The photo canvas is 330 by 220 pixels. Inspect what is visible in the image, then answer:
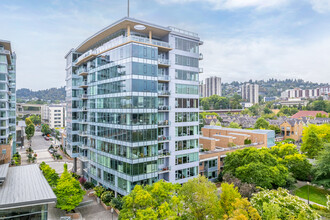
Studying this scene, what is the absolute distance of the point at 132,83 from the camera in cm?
2852

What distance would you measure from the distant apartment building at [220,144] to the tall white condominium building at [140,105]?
16.8 feet

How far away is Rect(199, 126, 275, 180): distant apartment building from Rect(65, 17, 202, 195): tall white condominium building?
5119 millimetres

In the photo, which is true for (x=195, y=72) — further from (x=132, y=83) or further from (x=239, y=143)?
(x=239, y=143)

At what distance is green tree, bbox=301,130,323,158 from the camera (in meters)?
50.7

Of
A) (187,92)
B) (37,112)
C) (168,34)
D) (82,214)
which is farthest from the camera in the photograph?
(37,112)

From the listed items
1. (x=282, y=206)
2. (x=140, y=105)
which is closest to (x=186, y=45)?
(x=140, y=105)

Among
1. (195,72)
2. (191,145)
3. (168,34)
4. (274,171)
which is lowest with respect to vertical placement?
(274,171)

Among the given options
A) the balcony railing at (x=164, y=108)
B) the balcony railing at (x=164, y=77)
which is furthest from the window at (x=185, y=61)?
the balcony railing at (x=164, y=108)

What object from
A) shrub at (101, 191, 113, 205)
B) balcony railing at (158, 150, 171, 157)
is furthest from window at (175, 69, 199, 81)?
shrub at (101, 191, 113, 205)

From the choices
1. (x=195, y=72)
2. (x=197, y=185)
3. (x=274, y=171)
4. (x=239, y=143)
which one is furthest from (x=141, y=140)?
(x=239, y=143)

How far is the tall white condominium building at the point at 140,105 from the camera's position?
29047 mm

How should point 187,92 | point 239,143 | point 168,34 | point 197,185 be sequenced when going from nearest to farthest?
point 197,185 → point 168,34 → point 187,92 → point 239,143

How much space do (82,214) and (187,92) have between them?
23.4 meters

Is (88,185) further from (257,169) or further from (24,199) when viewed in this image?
(257,169)
